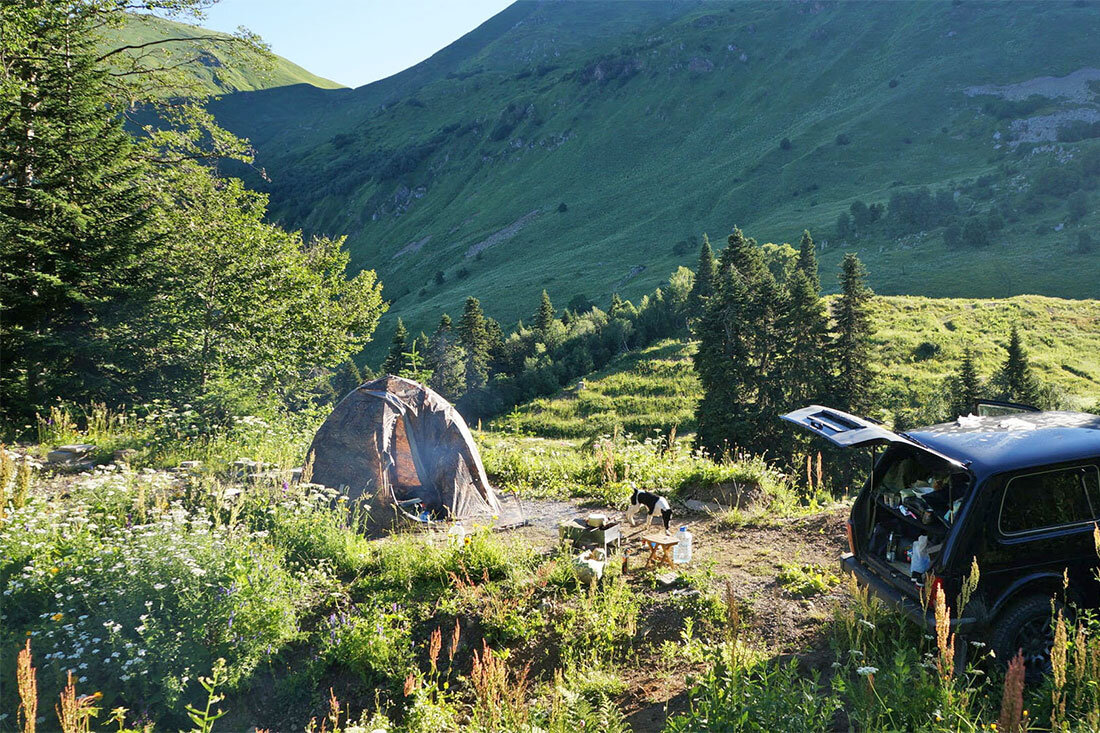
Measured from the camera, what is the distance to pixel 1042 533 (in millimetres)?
4734

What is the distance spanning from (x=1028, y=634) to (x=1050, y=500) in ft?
3.41

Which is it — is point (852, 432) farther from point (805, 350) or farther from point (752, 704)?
point (805, 350)

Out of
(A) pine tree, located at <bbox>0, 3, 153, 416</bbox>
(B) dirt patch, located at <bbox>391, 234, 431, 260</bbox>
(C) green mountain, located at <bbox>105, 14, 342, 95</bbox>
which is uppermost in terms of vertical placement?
(B) dirt patch, located at <bbox>391, 234, 431, 260</bbox>

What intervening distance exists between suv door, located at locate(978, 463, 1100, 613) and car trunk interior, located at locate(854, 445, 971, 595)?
405mm

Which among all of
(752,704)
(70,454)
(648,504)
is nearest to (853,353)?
(648,504)

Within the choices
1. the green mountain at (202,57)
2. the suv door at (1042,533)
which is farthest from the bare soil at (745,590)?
the green mountain at (202,57)

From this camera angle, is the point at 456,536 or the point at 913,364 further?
the point at 913,364

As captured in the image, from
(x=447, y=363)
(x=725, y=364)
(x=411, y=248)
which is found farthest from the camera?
(x=411, y=248)

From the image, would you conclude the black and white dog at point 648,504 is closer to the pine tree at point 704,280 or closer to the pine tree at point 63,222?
the pine tree at point 63,222

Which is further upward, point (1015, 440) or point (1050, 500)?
point (1015, 440)

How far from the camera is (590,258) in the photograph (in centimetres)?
11956

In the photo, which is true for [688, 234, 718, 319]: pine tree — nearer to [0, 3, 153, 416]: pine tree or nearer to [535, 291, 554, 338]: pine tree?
[535, 291, 554, 338]: pine tree

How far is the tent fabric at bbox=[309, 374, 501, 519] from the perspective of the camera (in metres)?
9.01

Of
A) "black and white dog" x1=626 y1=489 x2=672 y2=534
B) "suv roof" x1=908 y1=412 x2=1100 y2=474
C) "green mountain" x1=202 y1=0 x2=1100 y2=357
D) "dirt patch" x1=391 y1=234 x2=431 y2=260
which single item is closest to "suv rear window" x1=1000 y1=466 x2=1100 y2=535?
"suv roof" x1=908 y1=412 x2=1100 y2=474
